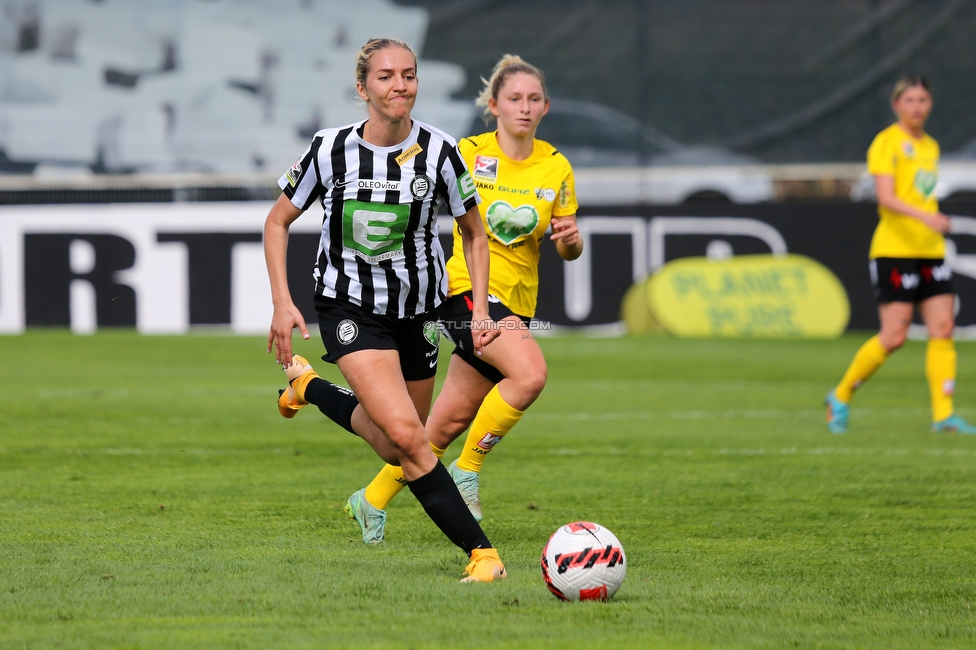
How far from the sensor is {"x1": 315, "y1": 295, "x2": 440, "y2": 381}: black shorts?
479 cm

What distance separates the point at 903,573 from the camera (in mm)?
4777

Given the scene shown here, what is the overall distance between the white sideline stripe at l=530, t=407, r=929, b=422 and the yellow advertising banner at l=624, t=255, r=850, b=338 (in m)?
5.63

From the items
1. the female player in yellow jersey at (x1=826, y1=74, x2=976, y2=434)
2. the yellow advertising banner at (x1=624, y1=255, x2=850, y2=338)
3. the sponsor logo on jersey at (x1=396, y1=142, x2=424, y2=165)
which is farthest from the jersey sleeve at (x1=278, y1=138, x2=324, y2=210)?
the yellow advertising banner at (x1=624, y1=255, x2=850, y2=338)

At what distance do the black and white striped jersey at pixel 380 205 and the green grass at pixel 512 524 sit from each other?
106 cm

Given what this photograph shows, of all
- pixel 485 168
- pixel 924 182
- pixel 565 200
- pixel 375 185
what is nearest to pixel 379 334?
pixel 375 185

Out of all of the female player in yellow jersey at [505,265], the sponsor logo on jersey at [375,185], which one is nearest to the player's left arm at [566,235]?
the female player in yellow jersey at [505,265]

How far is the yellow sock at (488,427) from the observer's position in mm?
5656

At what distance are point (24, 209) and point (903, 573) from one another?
43.5 feet

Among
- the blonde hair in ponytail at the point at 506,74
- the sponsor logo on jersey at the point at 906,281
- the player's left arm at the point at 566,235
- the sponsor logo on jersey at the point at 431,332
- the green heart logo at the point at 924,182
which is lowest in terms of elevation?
the sponsor logo on jersey at the point at 431,332

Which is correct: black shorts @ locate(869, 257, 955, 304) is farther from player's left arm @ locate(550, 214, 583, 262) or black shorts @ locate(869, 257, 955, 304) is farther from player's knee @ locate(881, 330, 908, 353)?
player's left arm @ locate(550, 214, 583, 262)

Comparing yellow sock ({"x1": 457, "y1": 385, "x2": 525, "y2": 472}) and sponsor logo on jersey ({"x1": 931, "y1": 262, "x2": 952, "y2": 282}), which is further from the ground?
sponsor logo on jersey ({"x1": 931, "y1": 262, "x2": 952, "y2": 282})

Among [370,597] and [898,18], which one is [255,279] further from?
[370,597]

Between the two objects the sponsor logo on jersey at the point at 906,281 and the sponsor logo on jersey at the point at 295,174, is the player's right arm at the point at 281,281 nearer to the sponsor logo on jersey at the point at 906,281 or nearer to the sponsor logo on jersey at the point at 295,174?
the sponsor logo on jersey at the point at 295,174

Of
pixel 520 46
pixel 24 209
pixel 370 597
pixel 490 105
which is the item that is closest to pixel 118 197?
pixel 24 209
